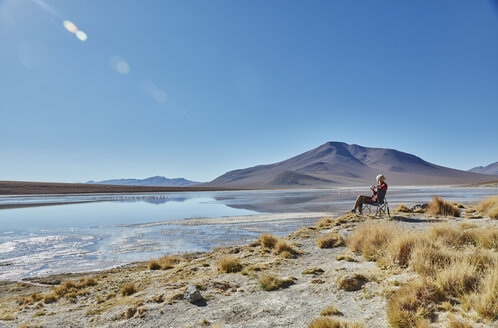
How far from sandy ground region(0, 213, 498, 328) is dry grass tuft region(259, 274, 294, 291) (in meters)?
0.12

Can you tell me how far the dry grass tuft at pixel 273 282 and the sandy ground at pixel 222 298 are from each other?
121 millimetres

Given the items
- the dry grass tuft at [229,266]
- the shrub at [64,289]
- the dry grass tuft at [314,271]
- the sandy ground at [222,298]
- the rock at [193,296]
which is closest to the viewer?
the sandy ground at [222,298]

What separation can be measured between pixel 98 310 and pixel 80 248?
28.8 ft

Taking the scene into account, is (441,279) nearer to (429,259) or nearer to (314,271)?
(429,259)

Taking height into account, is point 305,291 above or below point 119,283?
above

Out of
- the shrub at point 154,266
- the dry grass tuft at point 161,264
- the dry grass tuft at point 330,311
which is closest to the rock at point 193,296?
the dry grass tuft at point 330,311

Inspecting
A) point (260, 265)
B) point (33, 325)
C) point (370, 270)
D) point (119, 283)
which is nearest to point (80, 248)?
point (119, 283)

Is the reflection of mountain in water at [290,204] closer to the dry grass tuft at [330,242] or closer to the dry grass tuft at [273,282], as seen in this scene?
the dry grass tuft at [330,242]

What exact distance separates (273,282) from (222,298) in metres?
1.05

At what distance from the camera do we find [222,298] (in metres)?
5.64

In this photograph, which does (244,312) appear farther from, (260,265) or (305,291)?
(260,265)

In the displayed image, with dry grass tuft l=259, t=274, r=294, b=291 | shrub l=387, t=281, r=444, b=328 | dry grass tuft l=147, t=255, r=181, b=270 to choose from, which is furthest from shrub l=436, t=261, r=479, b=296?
dry grass tuft l=147, t=255, r=181, b=270

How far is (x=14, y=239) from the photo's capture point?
50.1 feet

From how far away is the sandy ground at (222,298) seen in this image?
14.8 ft
